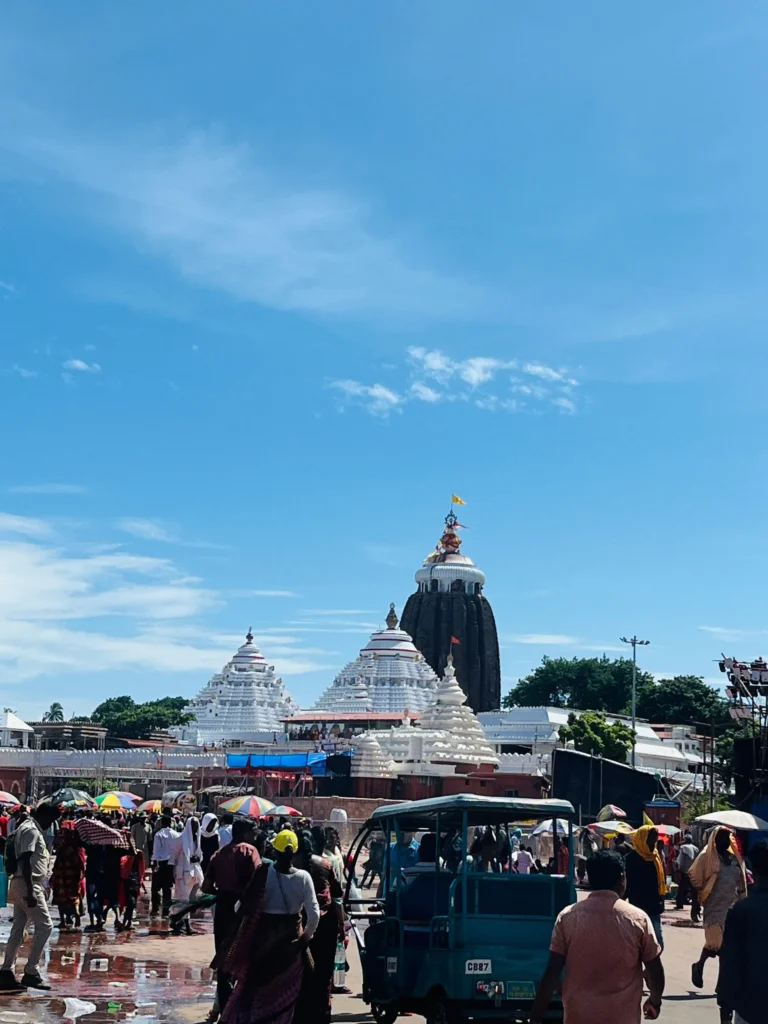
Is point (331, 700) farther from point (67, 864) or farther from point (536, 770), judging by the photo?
point (67, 864)

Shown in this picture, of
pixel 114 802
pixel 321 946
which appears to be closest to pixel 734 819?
pixel 321 946

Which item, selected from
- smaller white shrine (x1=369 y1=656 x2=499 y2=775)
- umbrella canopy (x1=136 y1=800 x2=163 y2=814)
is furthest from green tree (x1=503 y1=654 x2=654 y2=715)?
umbrella canopy (x1=136 y1=800 x2=163 y2=814)

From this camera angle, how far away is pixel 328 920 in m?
8.68

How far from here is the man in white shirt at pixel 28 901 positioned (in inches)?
436

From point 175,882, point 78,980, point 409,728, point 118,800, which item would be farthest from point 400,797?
point 78,980

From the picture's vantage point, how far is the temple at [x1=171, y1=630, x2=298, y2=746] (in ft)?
295

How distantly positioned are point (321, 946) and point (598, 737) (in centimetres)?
6227

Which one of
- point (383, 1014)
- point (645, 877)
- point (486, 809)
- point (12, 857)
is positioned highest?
point (486, 809)

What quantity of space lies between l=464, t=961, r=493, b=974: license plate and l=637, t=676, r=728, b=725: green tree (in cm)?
9197

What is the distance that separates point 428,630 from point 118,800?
228 ft

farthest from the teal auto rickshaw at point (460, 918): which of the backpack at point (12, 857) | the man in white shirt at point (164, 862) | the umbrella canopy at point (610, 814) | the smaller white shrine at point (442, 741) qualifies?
the smaller white shrine at point (442, 741)

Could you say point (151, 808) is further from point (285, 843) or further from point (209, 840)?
point (285, 843)

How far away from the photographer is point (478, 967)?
880cm

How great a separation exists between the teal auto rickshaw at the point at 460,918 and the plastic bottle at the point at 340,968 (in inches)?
37.5
